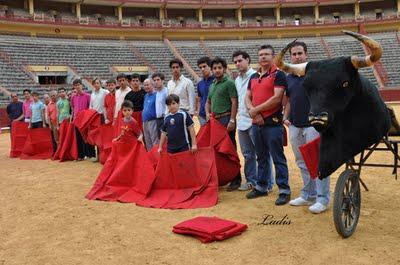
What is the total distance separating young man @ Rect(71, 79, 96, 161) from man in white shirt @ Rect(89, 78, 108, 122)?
0.34 m

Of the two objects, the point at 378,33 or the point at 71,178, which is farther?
the point at 378,33

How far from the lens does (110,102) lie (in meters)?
7.82

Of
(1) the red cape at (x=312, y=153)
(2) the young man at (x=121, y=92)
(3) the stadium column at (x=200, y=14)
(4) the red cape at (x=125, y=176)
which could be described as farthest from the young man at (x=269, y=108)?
(3) the stadium column at (x=200, y=14)

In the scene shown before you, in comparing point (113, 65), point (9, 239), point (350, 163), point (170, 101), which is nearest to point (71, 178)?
point (170, 101)

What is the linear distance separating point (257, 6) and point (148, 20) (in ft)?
31.4

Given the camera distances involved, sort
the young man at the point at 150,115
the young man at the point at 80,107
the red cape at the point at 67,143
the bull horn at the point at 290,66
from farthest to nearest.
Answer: the red cape at the point at 67,143, the young man at the point at 80,107, the young man at the point at 150,115, the bull horn at the point at 290,66

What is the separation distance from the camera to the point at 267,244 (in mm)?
3396

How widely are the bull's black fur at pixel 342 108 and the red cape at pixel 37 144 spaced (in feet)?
24.9

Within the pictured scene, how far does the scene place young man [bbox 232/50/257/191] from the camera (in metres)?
4.99

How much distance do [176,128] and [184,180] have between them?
2.04 ft

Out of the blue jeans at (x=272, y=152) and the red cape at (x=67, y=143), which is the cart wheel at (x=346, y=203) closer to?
the blue jeans at (x=272, y=152)

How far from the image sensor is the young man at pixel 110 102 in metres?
7.79

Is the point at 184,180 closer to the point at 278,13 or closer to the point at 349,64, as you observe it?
the point at 349,64

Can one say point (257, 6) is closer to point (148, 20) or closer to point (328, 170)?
point (148, 20)
